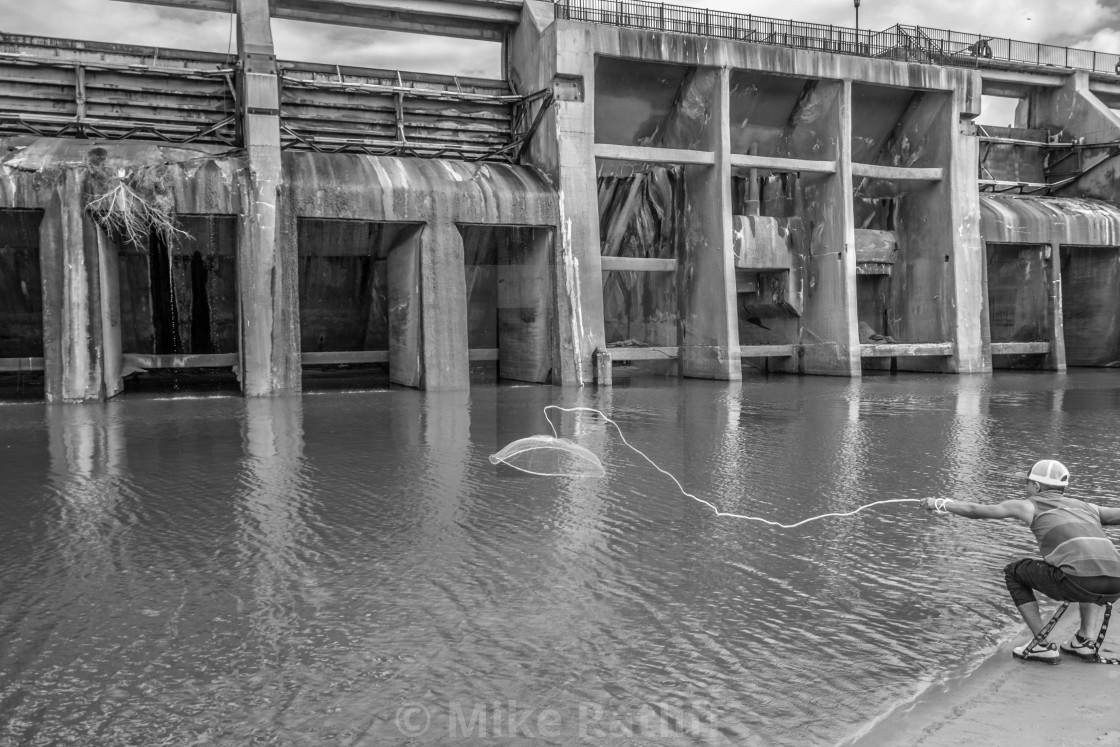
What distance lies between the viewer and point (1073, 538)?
3.63 m

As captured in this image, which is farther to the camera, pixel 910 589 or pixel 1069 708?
pixel 910 589

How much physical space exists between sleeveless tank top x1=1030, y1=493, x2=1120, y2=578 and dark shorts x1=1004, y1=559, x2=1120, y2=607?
0.03m

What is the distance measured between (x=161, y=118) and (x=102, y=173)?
2751mm

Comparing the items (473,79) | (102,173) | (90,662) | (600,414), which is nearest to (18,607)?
(90,662)

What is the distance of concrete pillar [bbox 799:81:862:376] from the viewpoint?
2083 cm

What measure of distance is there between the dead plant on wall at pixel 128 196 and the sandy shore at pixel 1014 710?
14.6m

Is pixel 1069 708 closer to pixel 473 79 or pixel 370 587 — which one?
pixel 370 587

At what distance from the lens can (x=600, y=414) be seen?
12945 mm

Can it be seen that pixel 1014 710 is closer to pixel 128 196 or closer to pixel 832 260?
pixel 128 196

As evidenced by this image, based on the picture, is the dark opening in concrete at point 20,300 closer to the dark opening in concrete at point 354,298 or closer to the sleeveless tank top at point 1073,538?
the dark opening in concrete at point 354,298

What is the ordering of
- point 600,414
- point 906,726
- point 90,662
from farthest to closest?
point 600,414 → point 90,662 → point 906,726

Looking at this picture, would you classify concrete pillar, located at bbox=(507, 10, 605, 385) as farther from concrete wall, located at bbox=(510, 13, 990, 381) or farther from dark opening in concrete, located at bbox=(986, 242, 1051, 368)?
dark opening in concrete, located at bbox=(986, 242, 1051, 368)

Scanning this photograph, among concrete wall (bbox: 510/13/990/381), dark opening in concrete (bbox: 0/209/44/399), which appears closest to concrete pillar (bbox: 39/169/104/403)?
dark opening in concrete (bbox: 0/209/44/399)

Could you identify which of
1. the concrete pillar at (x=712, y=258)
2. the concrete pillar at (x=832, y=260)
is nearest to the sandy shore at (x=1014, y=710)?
the concrete pillar at (x=712, y=258)
